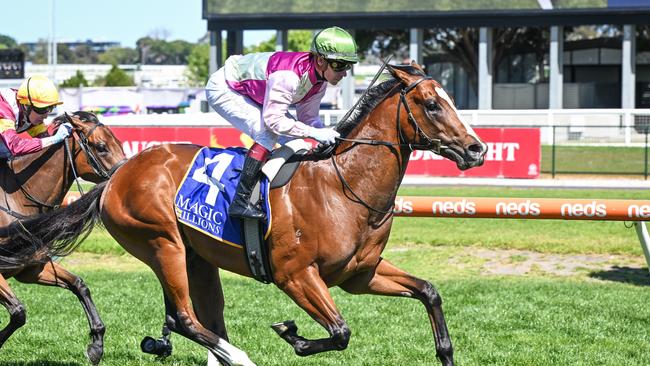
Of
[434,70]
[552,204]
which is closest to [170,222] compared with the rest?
[552,204]

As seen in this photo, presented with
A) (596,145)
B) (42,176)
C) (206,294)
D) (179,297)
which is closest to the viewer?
(179,297)

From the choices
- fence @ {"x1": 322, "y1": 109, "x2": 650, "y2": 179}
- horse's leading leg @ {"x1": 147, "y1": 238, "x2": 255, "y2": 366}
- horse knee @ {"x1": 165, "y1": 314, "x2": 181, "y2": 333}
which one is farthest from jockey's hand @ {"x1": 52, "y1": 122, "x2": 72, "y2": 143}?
fence @ {"x1": 322, "y1": 109, "x2": 650, "y2": 179}

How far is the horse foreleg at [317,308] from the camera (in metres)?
5.48

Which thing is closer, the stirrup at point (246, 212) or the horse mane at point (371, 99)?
the stirrup at point (246, 212)

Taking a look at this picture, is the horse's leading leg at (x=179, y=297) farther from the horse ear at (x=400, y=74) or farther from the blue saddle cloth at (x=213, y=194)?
the horse ear at (x=400, y=74)

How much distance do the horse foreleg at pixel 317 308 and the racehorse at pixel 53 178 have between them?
5.64 feet

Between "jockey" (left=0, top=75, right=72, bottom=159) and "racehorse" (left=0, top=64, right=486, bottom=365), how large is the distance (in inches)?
44.6

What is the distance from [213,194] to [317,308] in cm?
97

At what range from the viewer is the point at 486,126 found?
69.1 feet

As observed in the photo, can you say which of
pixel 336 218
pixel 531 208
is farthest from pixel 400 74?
pixel 531 208

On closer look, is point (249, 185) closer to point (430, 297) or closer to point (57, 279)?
point (430, 297)

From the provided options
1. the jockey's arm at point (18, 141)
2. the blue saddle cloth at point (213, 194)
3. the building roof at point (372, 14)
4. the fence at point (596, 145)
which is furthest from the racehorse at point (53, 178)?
the building roof at point (372, 14)

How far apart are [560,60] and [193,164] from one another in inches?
1212

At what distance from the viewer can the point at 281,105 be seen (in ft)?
18.4
